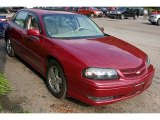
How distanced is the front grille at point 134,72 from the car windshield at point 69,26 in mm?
1439

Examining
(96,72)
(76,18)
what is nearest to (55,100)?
(96,72)

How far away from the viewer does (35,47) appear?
5.25 metres

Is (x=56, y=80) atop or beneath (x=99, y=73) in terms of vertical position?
beneath

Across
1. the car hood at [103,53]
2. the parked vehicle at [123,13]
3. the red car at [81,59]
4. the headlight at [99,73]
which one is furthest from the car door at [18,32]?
A: the parked vehicle at [123,13]

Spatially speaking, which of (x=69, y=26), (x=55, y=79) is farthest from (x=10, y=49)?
(x=55, y=79)

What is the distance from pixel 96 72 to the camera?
3887 millimetres

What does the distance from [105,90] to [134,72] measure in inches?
23.9

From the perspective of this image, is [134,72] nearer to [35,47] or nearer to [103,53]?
[103,53]

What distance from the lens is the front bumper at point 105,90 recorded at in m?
3.82

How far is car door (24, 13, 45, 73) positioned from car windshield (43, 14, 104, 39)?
24cm

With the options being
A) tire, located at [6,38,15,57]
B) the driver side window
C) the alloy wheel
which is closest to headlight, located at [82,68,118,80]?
the alloy wheel

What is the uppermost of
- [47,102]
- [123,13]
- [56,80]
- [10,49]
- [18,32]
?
[18,32]

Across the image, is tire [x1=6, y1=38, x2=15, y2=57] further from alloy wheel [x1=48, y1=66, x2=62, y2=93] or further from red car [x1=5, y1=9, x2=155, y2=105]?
alloy wheel [x1=48, y1=66, x2=62, y2=93]

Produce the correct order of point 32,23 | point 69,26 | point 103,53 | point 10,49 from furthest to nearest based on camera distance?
point 10,49 → point 32,23 → point 69,26 → point 103,53
